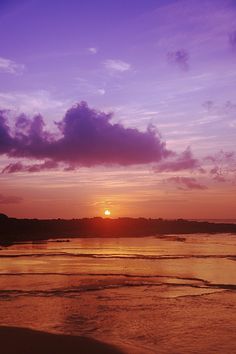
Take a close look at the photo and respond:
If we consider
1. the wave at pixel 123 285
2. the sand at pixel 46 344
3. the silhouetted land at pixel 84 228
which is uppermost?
the silhouetted land at pixel 84 228

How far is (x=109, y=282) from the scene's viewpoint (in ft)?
63.9

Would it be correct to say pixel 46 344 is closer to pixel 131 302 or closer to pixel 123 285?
pixel 131 302

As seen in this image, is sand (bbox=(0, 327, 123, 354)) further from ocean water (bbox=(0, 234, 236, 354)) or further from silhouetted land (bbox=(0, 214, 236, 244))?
silhouetted land (bbox=(0, 214, 236, 244))

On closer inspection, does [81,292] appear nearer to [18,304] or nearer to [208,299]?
[18,304]

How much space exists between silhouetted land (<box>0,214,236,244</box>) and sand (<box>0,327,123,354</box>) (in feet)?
122

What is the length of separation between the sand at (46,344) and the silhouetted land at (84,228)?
37.1m

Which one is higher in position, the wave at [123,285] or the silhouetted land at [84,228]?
the silhouetted land at [84,228]

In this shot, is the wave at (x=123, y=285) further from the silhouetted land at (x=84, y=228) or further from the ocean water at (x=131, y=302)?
the silhouetted land at (x=84, y=228)

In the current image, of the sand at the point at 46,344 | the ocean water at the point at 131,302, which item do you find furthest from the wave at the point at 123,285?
the sand at the point at 46,344

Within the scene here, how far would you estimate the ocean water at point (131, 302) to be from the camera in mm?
11148

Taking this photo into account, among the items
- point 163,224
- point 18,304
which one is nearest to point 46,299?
point 18,304

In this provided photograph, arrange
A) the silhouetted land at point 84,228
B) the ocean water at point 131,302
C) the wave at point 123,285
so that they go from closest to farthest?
the ocean water at point 131,302 → the wave at point 123,285 → the silhouetted land at point 84,228

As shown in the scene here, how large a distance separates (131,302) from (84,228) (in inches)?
2525

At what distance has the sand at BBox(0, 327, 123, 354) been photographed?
9766 mm
